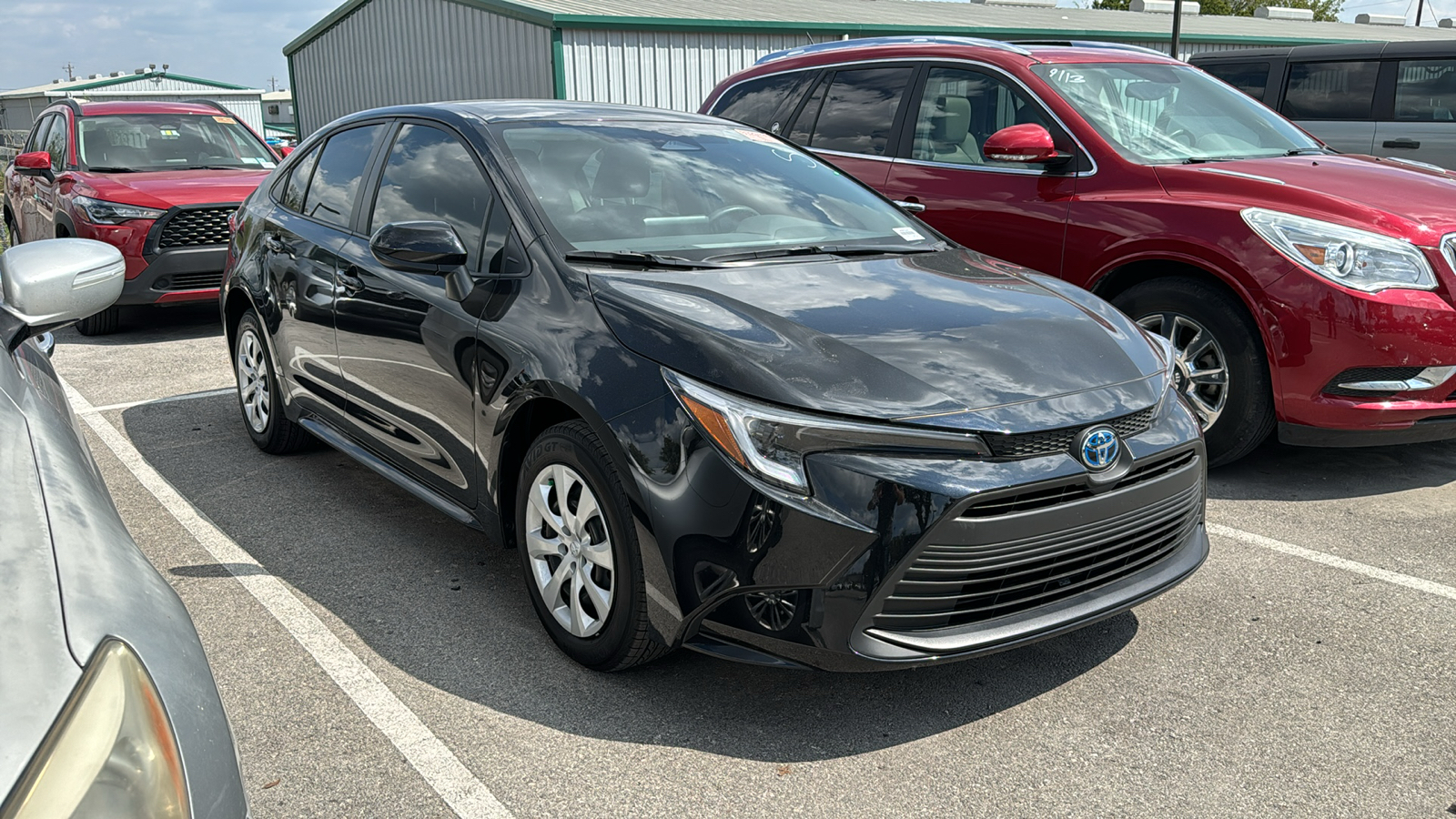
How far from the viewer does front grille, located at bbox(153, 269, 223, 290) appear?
8.59 m

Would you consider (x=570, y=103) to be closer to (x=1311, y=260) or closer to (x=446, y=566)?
(x=446, y=566)

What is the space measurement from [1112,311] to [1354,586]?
1.27 meters

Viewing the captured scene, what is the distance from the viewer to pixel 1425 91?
9.35 m

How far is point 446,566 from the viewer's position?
4.07 m

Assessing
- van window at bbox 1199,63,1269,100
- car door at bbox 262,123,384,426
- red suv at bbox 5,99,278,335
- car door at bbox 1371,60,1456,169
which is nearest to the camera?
car door at bbox 262,123,384,426

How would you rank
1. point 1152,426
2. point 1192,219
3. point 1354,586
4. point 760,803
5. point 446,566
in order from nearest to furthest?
point 760,803, point 1152,426, point 1354,586, point 446,566, point 1192,219

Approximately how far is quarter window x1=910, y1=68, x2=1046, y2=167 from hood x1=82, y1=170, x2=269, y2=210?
5193 mm

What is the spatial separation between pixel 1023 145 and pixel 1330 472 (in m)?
1.99

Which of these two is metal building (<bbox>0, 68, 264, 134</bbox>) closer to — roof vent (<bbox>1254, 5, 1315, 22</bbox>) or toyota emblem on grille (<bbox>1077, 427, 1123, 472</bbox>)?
roof vent (<bbox>1254, 5, 1315, 22</bbox>)

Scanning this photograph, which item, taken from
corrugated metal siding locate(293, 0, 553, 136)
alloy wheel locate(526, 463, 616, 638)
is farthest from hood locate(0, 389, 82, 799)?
corrugated metal siding locate(293, 0, 553, 136)

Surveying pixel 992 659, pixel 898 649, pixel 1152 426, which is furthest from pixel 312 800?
pixel 1152 426

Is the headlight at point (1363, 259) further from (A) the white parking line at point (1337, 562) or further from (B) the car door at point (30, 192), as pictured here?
(B) the car door at point (30, 192)

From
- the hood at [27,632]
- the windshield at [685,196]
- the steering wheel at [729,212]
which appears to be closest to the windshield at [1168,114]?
the windshield at [685,196]

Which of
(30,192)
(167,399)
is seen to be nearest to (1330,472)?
(167,399)
